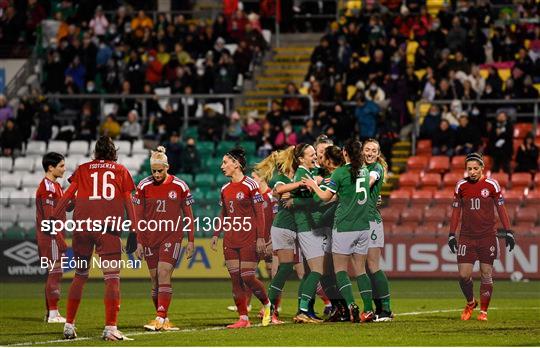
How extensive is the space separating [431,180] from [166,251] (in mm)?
12667

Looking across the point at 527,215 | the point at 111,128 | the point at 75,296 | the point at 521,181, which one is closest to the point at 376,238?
the point at 75,296

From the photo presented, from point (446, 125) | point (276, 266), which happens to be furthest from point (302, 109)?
point (276, 266)

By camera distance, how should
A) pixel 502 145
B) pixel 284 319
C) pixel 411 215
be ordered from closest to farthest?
pixel 284 319, pixel 411 215, pixel 502 145

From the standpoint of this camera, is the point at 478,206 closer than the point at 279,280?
No

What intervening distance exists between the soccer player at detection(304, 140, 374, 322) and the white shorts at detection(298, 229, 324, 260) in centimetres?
25

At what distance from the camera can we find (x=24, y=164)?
104 ft

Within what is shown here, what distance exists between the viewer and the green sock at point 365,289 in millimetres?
17438

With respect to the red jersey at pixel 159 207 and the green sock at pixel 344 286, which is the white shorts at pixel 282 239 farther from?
the red jersey at pixel 159 207

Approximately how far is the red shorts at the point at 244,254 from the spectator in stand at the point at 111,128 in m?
14.8

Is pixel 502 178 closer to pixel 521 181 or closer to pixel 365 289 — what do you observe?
pixel 521 181

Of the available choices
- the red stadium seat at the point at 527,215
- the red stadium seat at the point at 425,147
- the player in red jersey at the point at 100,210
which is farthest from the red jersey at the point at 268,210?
the red stadium seat at the point at 425,147

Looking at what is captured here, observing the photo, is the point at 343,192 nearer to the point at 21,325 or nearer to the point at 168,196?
the point at 168,196

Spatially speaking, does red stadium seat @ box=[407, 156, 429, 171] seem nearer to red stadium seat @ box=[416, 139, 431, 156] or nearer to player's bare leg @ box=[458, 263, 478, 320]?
red stadium seat @ box=[416, 139, 431, 156]

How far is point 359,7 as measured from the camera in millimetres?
34938
